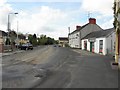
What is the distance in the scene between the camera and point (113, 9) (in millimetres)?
22578

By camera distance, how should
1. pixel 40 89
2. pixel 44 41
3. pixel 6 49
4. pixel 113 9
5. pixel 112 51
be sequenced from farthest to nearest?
pixel 44 41 → pixel 6 49 → pixel 112 51 → pixel 113 9 → pixel 40 89

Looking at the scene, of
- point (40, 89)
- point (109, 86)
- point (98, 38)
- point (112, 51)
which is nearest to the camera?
point (40, 89)

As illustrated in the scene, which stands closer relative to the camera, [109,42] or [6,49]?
[109,42]

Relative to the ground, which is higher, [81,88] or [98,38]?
[98,38]

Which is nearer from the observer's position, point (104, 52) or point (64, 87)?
point (64, 87)

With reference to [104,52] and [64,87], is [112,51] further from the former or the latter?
[64,87]

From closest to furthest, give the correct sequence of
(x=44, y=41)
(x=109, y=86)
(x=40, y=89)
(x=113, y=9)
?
1. (x=40, y=89)
2. (x=109, y=86)
3. (x=113, y=9)
4. (x=44, y=41)

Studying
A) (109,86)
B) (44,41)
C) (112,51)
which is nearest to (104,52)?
(112,51)

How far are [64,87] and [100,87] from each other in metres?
1.49

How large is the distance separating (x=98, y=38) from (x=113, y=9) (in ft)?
70.6

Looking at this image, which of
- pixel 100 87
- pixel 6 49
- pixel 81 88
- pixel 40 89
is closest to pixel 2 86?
pixel 40 89

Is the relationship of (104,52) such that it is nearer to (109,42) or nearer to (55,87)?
(109,42)

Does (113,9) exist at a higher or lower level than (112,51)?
higher

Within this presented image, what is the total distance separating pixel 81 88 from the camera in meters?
9.45
